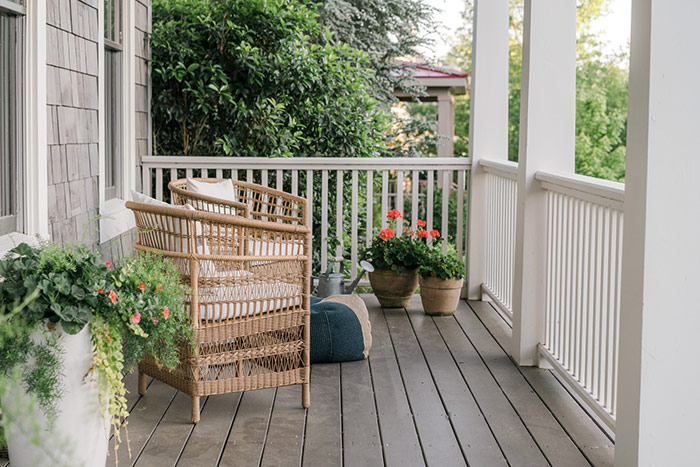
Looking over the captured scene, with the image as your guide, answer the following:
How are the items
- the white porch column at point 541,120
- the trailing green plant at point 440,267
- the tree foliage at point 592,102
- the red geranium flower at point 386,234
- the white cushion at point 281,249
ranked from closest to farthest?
the white cushion at point 281,249 → the white porch column at point 541,120 → the trailing green plant at point 440,267 → the red geranium flower at point 386,234 → the tree foliage at point 592,102

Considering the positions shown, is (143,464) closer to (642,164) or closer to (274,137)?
(642,164)

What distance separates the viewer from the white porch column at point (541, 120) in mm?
3926

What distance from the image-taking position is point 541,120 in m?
3.95

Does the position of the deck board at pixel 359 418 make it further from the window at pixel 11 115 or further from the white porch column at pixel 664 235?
the window at pixel 11 115

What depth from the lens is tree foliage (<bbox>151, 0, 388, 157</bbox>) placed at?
579 centimetres

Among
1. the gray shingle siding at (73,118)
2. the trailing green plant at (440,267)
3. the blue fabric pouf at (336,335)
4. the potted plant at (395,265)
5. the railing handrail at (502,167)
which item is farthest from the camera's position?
the potted plant at (395,265)

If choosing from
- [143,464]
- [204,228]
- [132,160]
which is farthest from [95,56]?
[143,464]

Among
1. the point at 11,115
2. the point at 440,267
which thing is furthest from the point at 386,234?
the point at 11,115

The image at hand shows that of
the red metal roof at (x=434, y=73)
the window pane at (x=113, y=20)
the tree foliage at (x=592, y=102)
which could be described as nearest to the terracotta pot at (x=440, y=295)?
the window pane at (x=113, y=20)

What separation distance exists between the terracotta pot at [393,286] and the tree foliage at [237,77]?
1387 mm

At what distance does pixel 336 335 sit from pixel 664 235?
206 cm

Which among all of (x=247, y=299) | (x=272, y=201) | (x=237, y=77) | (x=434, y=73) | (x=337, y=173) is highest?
(x=434, y=73)

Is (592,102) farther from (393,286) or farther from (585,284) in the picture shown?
(585,284)

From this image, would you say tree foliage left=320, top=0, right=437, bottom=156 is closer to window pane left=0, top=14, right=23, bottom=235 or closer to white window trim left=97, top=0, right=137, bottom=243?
white window trim left=97, top=0, right=137, bottom=243
